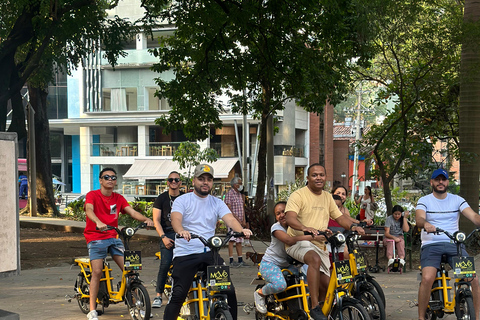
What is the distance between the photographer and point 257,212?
20.7m

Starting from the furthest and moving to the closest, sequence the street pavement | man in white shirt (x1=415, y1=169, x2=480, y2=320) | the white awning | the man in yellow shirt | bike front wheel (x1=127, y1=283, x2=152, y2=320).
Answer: the white awning, the street pavement, bike front wheel (x1=127, y1=283, x2=152, y2=320), man in white shirt (x1=415, y1=169, x2=480, y2=320), the man in yellow shirt

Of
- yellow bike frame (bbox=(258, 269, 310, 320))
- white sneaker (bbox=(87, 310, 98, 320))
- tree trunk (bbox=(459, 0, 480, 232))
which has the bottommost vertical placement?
white sneaker (bbox=(87, 310, 98, 320))

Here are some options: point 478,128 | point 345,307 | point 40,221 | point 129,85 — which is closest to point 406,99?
point 478,128

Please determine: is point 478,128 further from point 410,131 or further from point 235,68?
point 235,68

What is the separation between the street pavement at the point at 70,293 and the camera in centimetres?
880

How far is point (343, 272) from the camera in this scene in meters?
6.56

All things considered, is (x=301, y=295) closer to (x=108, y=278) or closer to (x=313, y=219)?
(x=313, y=219)

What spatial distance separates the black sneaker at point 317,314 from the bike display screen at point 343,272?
337 mm

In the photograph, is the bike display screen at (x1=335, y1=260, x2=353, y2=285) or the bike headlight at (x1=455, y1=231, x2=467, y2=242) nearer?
the bike display screen at (x1=335, y1=260, x2=353, y2=285)

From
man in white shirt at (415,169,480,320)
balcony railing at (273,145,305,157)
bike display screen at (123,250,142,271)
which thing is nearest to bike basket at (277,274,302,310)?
man in white shirt at (415,169,480,320)

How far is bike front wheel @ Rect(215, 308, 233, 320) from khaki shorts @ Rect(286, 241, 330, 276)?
4.10 feet

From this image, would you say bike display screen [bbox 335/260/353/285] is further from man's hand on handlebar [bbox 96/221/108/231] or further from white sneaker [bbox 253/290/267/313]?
man's hand on handlebar [bbox 96/221/108/231]

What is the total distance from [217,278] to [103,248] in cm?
262

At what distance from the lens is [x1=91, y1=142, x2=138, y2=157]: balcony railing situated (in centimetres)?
4606
